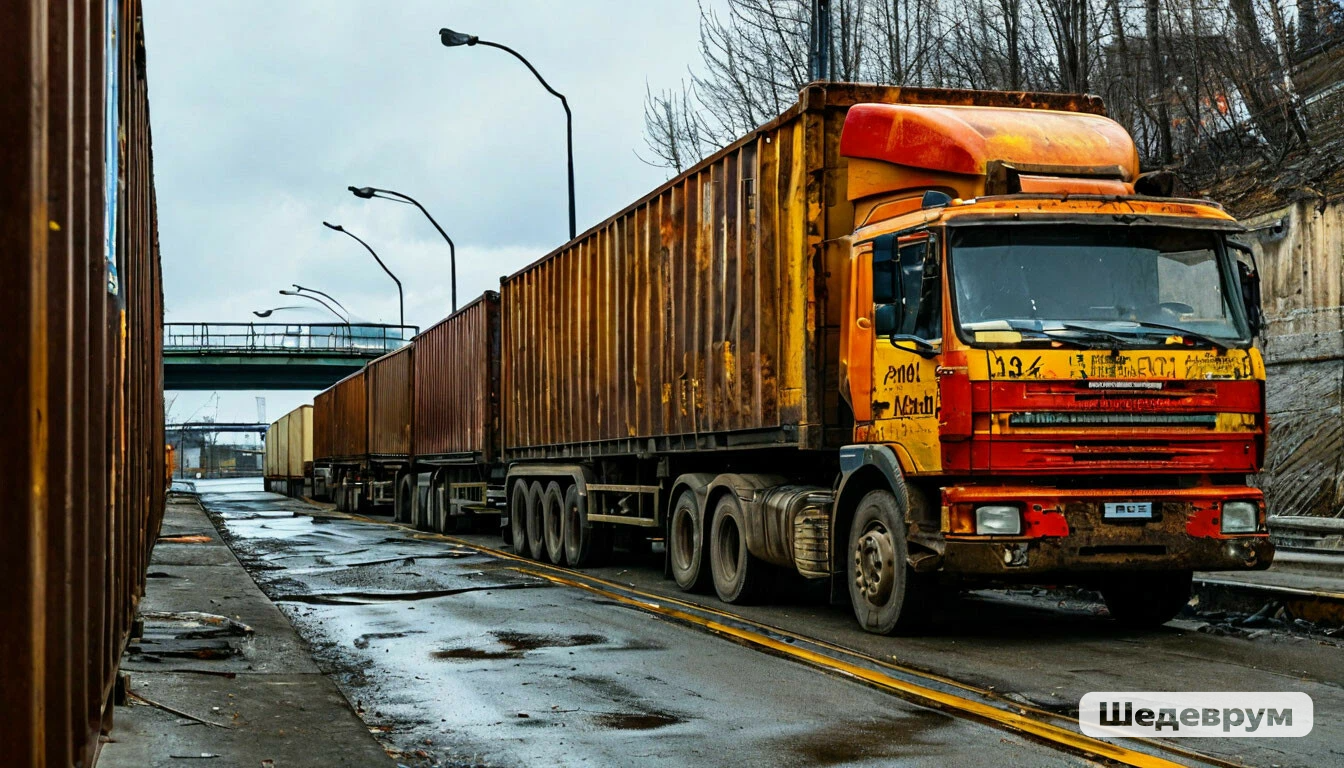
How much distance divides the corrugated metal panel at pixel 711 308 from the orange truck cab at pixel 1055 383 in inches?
43.7

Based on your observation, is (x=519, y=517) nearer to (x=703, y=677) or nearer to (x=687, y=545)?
(x=687, y=545)

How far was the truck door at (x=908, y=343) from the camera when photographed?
29.5ft

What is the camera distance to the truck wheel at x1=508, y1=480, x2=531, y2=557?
19.2 meters

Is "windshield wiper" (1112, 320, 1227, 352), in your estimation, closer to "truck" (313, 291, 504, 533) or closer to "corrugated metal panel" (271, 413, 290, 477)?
"truck" (313, 291, 504, 533)

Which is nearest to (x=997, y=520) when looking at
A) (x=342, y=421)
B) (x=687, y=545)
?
(x=687, y=545)

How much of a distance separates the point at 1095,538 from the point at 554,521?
32.6ft

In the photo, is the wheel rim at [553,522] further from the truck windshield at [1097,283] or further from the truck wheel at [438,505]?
the truck windshield at [1097,283]

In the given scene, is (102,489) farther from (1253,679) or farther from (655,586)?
(655,586)

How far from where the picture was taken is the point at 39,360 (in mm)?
2934

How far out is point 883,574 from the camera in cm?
955

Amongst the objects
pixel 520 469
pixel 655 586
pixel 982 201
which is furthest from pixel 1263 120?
pixel 982 201

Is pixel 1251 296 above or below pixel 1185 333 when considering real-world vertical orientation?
above

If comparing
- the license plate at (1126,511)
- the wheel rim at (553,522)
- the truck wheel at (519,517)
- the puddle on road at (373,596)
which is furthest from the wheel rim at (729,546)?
the truck wheel at (519,517)

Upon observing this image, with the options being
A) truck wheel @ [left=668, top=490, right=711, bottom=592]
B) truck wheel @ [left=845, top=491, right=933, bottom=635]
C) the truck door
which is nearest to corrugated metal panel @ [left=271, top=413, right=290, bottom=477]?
truck wheel @ [left=668, top=490, right=711, bottom=592]
